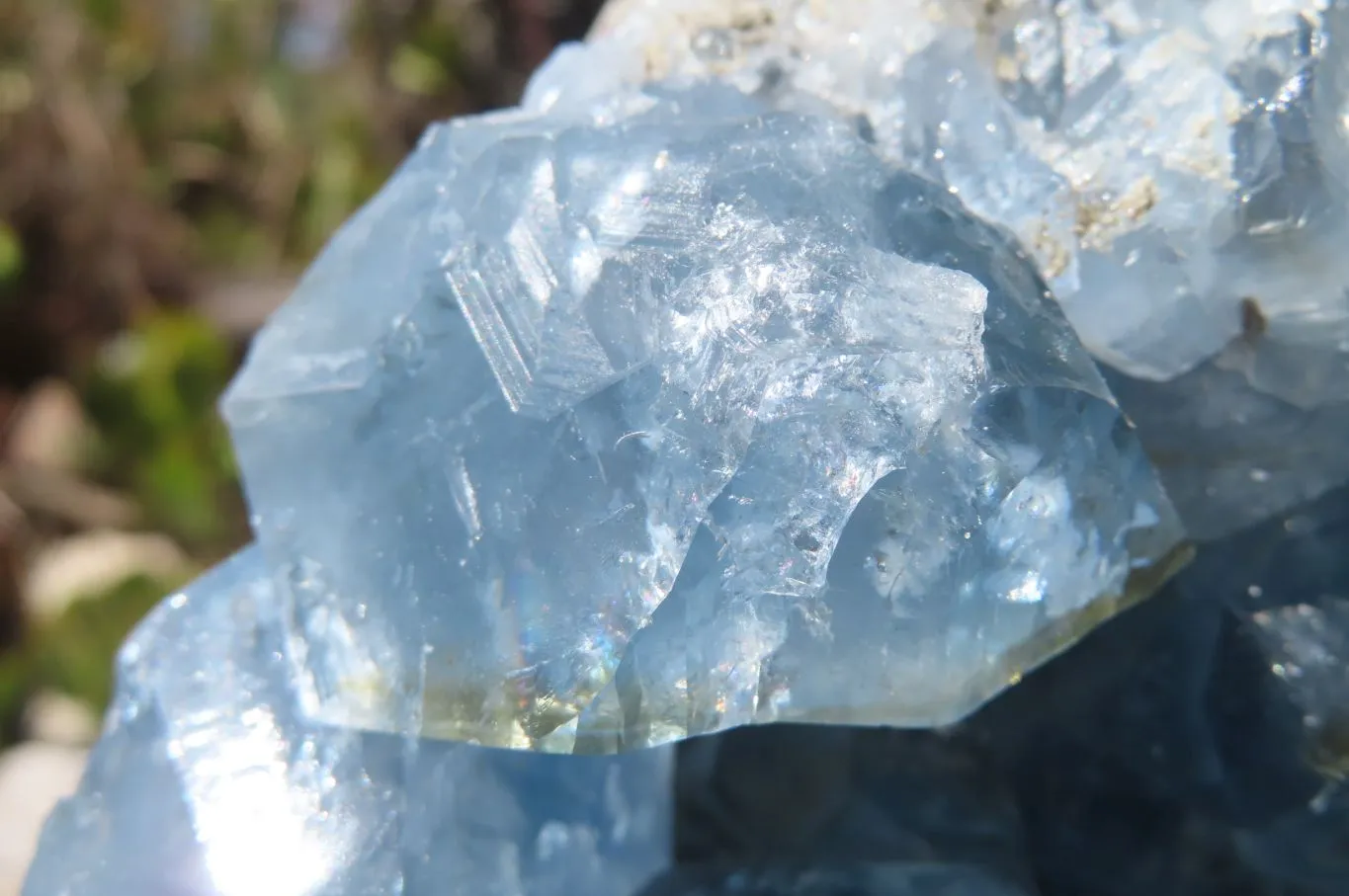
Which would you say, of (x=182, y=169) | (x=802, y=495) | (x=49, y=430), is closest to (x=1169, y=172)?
(x=802, y=495)

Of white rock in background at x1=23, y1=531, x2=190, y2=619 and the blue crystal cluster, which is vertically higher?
the blue crystal cluster

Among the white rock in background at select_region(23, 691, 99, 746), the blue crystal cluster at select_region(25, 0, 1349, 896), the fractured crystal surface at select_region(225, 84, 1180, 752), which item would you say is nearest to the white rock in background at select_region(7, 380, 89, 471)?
the white rock in background at select_region(23, 691, 99, 746)

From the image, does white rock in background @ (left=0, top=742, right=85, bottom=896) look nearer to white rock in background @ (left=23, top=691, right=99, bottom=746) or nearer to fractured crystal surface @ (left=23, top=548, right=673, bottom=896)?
white rock in background @ (left=23, top=691, right=99, bottom=746)

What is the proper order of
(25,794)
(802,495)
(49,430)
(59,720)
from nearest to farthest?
(802,495)
(25,794)
(59,720)
(49,430)

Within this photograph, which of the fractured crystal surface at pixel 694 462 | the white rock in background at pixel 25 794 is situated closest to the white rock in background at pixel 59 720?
the white rock in background at pixel 25 794

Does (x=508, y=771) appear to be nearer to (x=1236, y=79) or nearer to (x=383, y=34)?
(x=1236, y=79)

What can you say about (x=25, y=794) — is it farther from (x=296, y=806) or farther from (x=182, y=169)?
(x=182, y=169)
